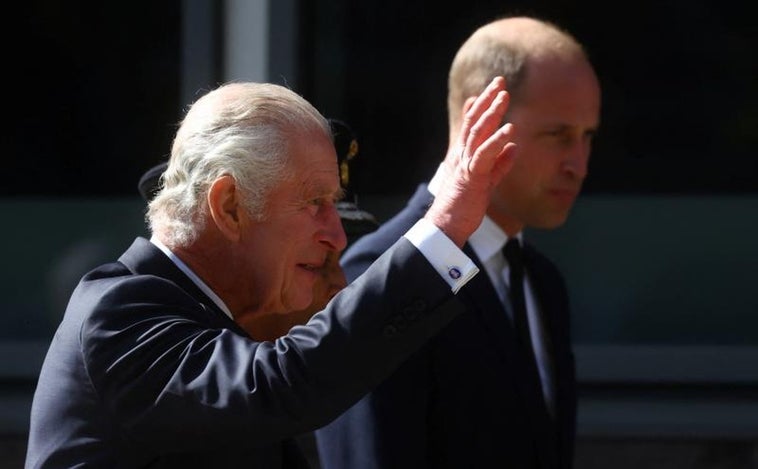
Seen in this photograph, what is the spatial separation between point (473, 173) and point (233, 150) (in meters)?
0.33

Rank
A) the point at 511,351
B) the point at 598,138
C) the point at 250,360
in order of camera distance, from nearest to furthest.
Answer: the point at 250,360 → the point at 511,351 → the point at 598,138

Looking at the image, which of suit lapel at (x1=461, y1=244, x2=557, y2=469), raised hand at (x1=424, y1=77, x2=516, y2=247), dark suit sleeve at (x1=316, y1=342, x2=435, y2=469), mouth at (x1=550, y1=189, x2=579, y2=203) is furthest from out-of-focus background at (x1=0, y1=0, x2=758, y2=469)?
raised hand at (x1=424, y1=77, x2=516, y2=247)

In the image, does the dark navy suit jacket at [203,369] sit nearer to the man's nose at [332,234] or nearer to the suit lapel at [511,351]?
the man's nose at [332,234]

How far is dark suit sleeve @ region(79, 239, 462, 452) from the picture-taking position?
190cm

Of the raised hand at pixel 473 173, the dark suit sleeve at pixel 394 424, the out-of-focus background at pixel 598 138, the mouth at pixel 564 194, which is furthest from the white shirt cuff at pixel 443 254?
the out-of-focus background at pixel 598 138

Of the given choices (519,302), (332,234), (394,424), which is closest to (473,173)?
(332,234)

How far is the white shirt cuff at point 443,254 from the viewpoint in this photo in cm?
196

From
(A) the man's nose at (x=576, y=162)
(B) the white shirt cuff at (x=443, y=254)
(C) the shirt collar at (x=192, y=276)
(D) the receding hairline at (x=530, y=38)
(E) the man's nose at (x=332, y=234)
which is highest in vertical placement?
(D) the receding hairline at (x=530, y=38)

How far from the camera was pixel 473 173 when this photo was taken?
1942mm

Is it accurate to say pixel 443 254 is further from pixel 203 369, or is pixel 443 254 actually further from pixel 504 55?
pixel 504 55

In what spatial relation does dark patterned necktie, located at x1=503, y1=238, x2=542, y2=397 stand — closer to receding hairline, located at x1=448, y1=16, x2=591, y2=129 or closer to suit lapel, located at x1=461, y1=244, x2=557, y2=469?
suit lapel, located at x1=461, y1=244, x2=557, y2=469

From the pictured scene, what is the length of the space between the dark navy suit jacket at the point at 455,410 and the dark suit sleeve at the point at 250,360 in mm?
682

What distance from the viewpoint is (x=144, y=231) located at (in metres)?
4.66

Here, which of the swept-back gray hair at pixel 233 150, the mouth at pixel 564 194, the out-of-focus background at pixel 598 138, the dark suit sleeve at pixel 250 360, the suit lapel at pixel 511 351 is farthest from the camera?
the out-of-focus background at pixel 598 138
